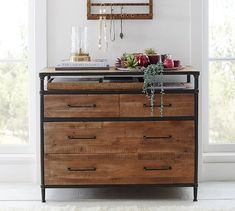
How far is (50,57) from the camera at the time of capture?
15.0 feet

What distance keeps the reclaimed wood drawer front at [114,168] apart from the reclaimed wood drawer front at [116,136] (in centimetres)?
5

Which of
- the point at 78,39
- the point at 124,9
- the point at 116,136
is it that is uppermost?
the point at 124,9

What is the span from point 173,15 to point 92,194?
1.38 meters

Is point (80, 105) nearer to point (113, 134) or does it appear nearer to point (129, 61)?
point (113, 134)

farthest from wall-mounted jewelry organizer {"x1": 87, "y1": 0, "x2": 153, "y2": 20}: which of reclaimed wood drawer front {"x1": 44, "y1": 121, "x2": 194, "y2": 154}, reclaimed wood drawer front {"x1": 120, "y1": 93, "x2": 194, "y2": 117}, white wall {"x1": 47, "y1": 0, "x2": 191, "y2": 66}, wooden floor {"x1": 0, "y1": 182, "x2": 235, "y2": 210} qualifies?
wooden floor {"x1": 0, "y1": 182, "x2": 235, "y2": 210}

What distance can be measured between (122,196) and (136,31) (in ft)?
3.84

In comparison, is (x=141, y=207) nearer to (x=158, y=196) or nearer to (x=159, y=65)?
(x=158, y=196)

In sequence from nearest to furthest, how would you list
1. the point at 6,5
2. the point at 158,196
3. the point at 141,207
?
the point at 141,207 → the point at 158,196 → the point at 6,5

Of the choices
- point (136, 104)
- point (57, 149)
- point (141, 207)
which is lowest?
point (141, 207)

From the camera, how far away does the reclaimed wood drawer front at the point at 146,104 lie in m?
4.07

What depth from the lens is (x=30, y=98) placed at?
4.69 meters

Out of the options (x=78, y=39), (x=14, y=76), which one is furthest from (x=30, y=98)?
(x=78, y=39)

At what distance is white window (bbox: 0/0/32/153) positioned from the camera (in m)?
4.67

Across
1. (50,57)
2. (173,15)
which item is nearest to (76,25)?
(50,57)
